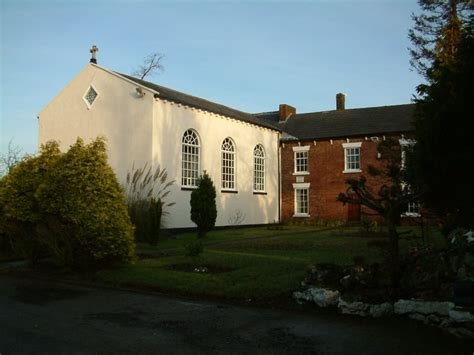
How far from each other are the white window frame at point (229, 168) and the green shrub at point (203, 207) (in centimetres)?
508

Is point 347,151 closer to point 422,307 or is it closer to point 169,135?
point 169,135

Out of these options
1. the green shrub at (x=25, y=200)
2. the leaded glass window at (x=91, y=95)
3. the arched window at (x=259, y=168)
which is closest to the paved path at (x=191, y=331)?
the green shrub at (x=25, y=200)

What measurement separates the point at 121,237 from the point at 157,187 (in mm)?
10948

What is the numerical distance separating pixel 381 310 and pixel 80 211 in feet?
22.7

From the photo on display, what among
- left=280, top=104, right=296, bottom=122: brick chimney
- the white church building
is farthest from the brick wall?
left=280, top=104, right=296, bottom=122: brick chimney

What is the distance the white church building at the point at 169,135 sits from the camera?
73.5ft

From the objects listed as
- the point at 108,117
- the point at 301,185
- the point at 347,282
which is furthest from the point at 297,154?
the point at 347,282

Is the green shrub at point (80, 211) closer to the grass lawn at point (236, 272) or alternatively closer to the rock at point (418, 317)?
the grass lawn at point (236, 272)

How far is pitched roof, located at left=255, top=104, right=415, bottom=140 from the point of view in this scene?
2891 cm

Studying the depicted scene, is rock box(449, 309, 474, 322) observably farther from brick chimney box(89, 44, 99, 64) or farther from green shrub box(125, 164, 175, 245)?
brick chimney box(89, 44, 99, 64)

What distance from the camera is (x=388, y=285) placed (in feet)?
23.6

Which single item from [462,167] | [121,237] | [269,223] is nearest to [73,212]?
[121,237]

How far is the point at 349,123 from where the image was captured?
102 feet

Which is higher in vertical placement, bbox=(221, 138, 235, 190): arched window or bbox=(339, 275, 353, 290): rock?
bbox=(221, 138, 235, 190): arched window
